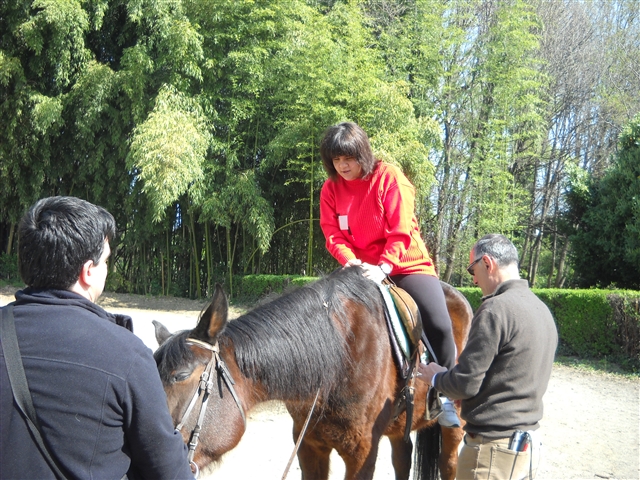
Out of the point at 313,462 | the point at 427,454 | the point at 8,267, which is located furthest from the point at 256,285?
the point at 313,462

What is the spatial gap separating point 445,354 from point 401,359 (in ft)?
1.18

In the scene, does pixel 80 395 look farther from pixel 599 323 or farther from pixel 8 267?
pixel 8 267

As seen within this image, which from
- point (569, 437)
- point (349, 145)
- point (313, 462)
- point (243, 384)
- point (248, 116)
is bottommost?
point (569, 437)

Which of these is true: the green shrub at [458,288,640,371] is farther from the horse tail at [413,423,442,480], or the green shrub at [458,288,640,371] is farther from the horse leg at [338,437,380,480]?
the horse leg at [338,437,380,480]

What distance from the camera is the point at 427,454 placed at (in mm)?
3287

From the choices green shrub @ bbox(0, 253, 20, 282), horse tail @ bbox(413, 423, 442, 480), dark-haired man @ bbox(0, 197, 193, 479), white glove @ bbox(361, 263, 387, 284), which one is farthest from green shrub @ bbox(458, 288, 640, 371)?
green shrub @ bbox(0, 253, 20, 282)

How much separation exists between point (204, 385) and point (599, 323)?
7401 millimetres

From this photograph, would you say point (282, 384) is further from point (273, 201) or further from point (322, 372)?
point (273, 201)

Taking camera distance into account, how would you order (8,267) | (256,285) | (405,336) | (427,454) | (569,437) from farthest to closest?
1. (8,267)
2. (256,285)
3. (569,437)
4. (427,454)
5. (405,336)

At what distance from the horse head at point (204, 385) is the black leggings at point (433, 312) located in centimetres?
110

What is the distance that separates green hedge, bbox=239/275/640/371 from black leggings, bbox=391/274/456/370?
5338 mm

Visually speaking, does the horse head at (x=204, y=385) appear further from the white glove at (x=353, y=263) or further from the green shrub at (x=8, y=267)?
the green shrub at (x=8, y=267)

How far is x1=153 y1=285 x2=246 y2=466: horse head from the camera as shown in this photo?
1.65 m

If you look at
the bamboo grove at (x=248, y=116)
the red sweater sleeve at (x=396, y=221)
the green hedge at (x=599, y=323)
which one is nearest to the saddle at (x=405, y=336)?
the red sweater sleeve at (x=396, y=221)
